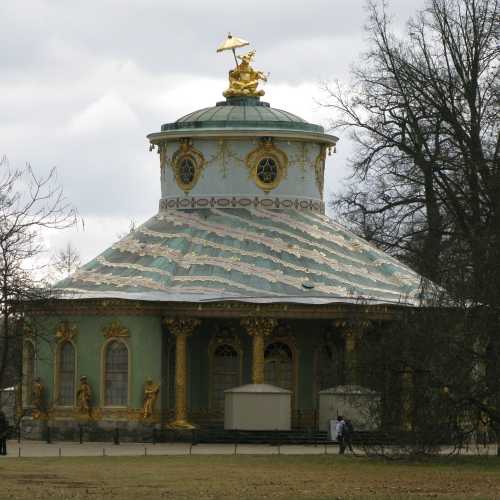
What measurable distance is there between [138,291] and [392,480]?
1937cm

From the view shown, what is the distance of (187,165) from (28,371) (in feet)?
26.4

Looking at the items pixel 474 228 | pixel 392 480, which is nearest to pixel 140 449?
pixel 474 228

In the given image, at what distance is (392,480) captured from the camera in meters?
46.3

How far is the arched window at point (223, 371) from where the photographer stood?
217ft

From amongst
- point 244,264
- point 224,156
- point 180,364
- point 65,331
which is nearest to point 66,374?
point 65,331

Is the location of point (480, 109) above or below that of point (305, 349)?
above

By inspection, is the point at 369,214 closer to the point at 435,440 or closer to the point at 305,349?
the point at 305,349

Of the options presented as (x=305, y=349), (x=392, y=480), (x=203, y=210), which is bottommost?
(x=392, y=480)

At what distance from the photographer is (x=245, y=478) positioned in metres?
46.9

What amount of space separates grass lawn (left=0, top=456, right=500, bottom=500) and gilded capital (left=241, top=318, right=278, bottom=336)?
31.2ft

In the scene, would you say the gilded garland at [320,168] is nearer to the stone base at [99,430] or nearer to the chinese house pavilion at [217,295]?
the chinese house pavilion at [217,295]

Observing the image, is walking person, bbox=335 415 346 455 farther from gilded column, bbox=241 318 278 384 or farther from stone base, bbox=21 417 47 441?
stone base, bbox=21 417 47 441

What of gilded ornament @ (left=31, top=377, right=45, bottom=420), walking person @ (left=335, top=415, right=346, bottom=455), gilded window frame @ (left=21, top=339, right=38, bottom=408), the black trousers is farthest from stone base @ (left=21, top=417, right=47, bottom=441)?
walking person @ (left=335, top=415, right=346, bottom=455)

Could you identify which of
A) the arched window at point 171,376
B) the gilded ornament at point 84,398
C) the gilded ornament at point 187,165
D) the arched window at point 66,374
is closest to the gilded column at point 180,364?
the arched window at point 171,376
